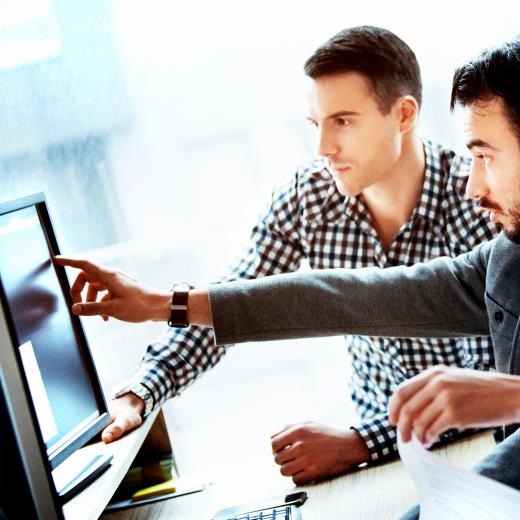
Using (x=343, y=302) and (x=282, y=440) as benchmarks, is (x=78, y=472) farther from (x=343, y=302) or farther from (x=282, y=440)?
(x=343, y=302)

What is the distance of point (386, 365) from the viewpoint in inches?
72.3

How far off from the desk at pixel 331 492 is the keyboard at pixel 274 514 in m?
0.02

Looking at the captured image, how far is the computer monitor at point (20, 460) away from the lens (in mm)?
872

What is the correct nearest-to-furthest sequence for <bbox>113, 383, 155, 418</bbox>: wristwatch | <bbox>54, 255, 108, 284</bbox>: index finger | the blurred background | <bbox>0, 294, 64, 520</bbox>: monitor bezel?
<bbox>0, 294, 64, 520</bbox>: monitor bezel < <bbox>54, 255, 108, 284</bbox>: index finger < <bbox>113, 383, 155, 418</bbox>: wristwatch < the blurred background

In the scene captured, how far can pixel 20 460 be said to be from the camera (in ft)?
2.86

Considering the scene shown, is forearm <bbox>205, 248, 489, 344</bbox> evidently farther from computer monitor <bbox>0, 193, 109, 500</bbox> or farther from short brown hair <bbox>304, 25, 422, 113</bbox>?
short brown hair <bbox>304, 25, 422, 113</bbox>

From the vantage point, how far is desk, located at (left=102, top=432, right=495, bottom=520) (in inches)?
50.8

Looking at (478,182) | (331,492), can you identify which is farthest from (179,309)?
(478,182)

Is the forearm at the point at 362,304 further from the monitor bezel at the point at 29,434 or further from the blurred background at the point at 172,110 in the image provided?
the blurred background at the point at 172,110

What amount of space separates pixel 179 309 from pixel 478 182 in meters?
0.51

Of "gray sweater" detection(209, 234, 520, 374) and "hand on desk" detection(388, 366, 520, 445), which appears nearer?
"hand on desk" detection(388, 366, 520, 445)

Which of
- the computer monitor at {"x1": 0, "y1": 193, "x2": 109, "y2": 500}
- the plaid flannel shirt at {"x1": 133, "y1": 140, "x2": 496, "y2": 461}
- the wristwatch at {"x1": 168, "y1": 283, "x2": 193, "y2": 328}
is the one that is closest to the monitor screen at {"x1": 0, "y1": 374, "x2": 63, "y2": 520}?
the computer monitor at {"x1": 0, "y1": 193, "x2": 109, "y2": 500}

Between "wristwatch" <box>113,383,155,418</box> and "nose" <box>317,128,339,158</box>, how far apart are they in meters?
0.63

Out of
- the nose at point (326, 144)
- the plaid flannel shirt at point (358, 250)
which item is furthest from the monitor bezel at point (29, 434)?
the nose at point (326, 144)
